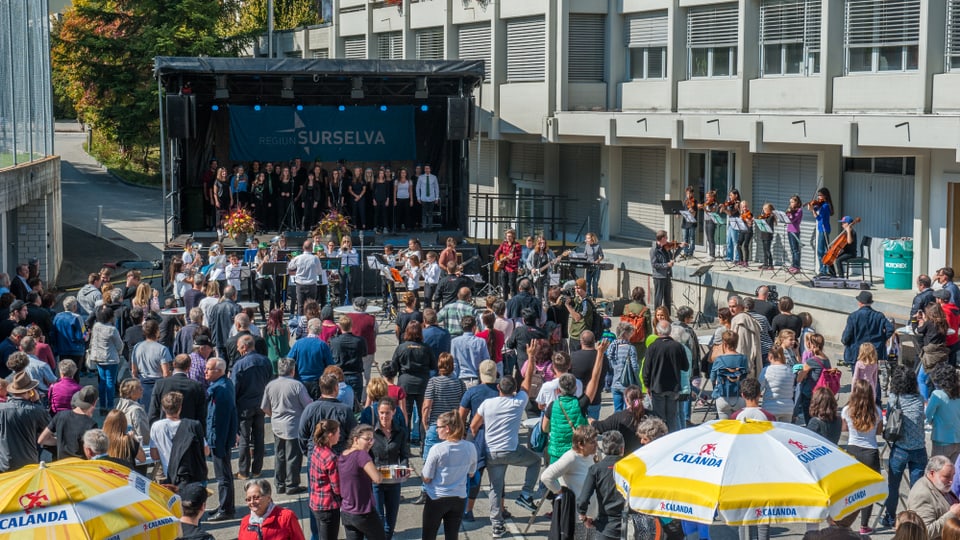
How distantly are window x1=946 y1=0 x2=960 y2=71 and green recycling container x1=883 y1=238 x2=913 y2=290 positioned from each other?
10.7ft

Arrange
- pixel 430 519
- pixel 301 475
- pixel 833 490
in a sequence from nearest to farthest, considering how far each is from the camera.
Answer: pixel 833 490
pixel 430 519
pixel 301 475

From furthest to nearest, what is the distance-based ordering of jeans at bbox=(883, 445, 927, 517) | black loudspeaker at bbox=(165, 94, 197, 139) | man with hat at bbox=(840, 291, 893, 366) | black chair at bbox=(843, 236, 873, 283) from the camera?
black loudspeaker at bbox=(165, 94, 197, 139)
black chair at bbox=(843, 236, 873, 283)
man with hat at bbox=(840, 291, 893, 366)
jeans at bbox=(883, 445, 927, 517)

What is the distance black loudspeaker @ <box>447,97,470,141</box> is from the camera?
2758cm

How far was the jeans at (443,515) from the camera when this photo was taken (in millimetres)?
10031

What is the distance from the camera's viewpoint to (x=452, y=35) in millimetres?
36094

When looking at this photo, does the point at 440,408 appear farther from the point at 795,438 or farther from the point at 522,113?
the point at 522,113

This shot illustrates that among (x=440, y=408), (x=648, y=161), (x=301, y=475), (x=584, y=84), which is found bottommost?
(x=301, y=475)

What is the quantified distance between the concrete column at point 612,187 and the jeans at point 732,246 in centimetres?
627

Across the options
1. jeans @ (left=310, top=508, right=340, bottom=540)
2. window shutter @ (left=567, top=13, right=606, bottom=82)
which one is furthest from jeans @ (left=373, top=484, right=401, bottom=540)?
window shutter @ (left=567, top=13, right=606, bottom=82)

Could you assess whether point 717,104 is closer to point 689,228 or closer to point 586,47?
point 689,228

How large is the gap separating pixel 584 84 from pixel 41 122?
13294 millimetres

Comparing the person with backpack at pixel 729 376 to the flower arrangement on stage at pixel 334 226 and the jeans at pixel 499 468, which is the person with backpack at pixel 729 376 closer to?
the jeans at pixel 499 468

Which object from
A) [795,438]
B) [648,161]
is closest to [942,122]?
[648,161]

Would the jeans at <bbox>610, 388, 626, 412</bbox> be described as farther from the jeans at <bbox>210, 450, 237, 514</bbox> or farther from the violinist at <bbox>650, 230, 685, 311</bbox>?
the violinist at <bbox>650, 230, 685, 311</bbox>
